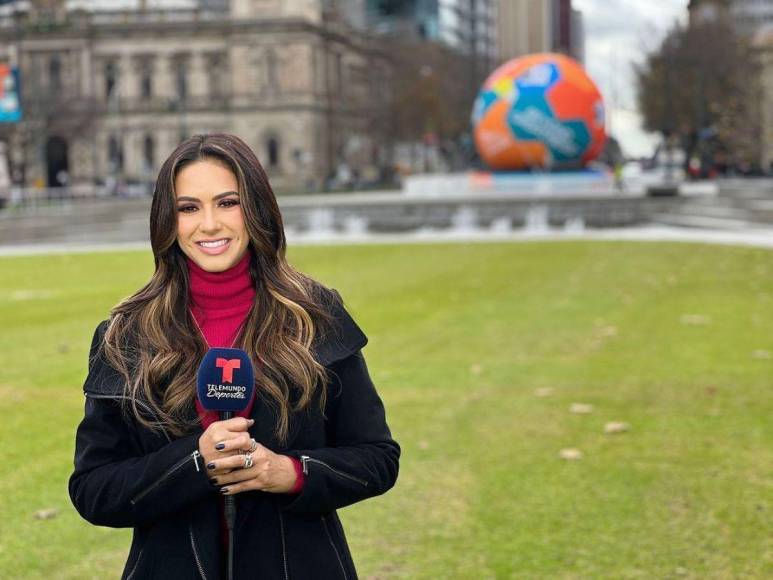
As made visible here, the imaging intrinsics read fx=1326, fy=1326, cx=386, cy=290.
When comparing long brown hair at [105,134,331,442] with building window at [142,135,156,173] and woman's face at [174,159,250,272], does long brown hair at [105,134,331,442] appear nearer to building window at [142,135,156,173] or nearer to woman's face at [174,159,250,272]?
woman's face at [174,159,250,272]

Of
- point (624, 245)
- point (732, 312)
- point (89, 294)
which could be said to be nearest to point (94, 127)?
point (624, 245)

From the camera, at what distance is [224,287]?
332 cm

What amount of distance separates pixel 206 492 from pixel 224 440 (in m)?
0.20

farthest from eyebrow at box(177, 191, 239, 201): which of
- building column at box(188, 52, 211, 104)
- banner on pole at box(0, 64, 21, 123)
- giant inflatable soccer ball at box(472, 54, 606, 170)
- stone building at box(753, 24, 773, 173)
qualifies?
building column at box(188, 52, 211, 104)

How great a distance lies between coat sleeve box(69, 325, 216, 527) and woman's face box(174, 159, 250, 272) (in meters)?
0.34

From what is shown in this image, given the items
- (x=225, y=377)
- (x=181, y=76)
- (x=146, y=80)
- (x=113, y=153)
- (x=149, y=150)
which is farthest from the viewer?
(x=146, y=80)

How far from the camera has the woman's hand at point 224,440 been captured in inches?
117

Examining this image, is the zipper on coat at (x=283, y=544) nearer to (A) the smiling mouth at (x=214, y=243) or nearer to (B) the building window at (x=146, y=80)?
(A) the smiling mouth at (x=214, y=243)

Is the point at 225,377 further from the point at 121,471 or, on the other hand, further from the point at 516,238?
the point at 516,238

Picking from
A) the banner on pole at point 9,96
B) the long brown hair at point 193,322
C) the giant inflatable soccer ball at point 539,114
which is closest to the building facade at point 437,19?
the giant inflatable soccer ball at point 539,114

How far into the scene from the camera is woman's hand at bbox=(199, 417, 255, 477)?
2971 millimetres

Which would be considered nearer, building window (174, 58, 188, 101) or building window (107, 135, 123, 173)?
building window (107, 135, 123, 173)

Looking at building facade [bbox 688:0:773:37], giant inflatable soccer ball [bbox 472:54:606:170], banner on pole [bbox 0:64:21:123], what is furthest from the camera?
building facade [bbox 688:0:773:37]

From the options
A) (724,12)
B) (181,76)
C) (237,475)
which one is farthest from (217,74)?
(237,475)
